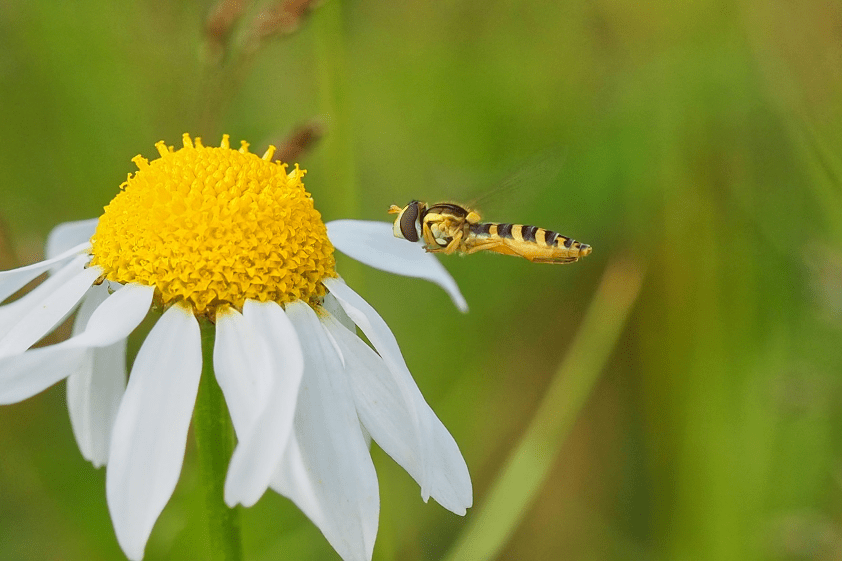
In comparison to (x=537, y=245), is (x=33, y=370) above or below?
above

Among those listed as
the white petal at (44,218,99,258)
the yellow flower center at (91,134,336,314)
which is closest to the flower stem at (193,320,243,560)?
the yellow flower center at (91,134,336,314)

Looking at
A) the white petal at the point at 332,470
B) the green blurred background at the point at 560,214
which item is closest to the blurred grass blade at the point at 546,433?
the green blurred background at the point at 560,214

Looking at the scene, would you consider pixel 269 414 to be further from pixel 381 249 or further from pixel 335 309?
pixel 381 249

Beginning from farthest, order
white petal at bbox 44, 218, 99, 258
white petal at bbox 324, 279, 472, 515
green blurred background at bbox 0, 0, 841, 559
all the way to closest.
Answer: green blurred background at bbox 0, 0, 841, 559 < white petal at bbox 44, 218, 99, 258 < white petal at bbox 324, 279, 472, 515

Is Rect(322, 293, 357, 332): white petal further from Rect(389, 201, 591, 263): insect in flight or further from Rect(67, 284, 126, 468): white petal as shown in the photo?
Rect(67, 284, 126, 468): white petal

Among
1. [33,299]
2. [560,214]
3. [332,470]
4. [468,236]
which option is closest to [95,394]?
[33,299]
